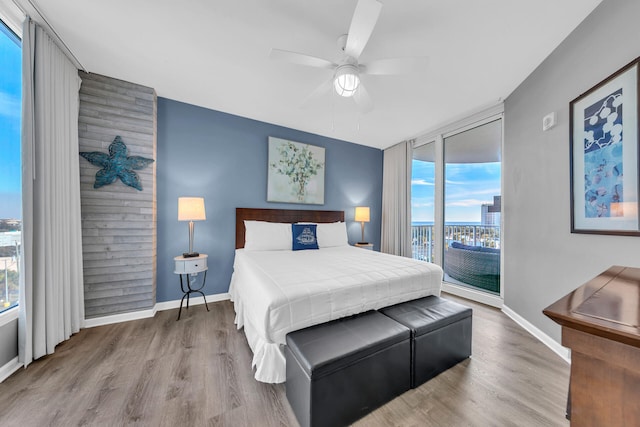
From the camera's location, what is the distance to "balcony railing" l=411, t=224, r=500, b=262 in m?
3.23

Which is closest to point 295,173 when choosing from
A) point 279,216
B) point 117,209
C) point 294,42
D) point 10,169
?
point 279,216

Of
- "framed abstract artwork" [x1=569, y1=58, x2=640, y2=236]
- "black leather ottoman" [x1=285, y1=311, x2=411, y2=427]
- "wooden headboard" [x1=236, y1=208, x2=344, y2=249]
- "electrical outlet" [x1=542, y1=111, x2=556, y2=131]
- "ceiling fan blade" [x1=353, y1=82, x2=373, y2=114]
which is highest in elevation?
"ceiling fan blade" [x1=353, y1=82, x2=373, y2=114]

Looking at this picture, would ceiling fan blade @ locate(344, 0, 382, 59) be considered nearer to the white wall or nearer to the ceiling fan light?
the ceiling fan light

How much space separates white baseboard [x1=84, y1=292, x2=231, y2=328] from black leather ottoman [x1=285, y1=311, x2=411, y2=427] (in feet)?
7.03

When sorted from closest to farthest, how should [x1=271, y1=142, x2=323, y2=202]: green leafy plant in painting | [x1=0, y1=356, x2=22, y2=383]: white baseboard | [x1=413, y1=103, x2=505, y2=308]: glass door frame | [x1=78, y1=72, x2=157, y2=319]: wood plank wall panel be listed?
1. [x1=0, y1=356, x2=22, y2=383]: white baseboard
2. [x1=78, y1=72, x2=157, y2=319]: wood plank wall panel
3. [x1=413, y1=103, x2=505, y2=308]: glass door frame
4. [x1=271, y1=142, x2=323, y2=202]: green leafy plant in painting

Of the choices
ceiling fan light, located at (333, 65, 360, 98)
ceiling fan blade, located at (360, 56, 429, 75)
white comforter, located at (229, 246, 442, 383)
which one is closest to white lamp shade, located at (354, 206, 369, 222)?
white comforter, located at (229, 246, 442, 383)

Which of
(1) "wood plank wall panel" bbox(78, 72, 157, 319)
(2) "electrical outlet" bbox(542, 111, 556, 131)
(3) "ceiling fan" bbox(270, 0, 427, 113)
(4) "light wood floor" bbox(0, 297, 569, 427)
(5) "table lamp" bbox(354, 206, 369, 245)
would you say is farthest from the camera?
(5) "table lamp" bbox(354, 206, 369, 245)

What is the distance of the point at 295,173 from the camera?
3889mm

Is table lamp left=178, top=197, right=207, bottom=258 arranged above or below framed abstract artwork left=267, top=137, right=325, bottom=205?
below

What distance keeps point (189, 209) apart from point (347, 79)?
223 centimetres

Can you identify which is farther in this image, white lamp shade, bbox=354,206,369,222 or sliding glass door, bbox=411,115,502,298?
white lamp shade, bbox=354,206,369,222

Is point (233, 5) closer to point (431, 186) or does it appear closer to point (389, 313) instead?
point (389, 313)

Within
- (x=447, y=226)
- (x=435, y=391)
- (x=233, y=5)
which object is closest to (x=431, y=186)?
(x=447, y=226)

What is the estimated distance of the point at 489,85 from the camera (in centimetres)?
259
